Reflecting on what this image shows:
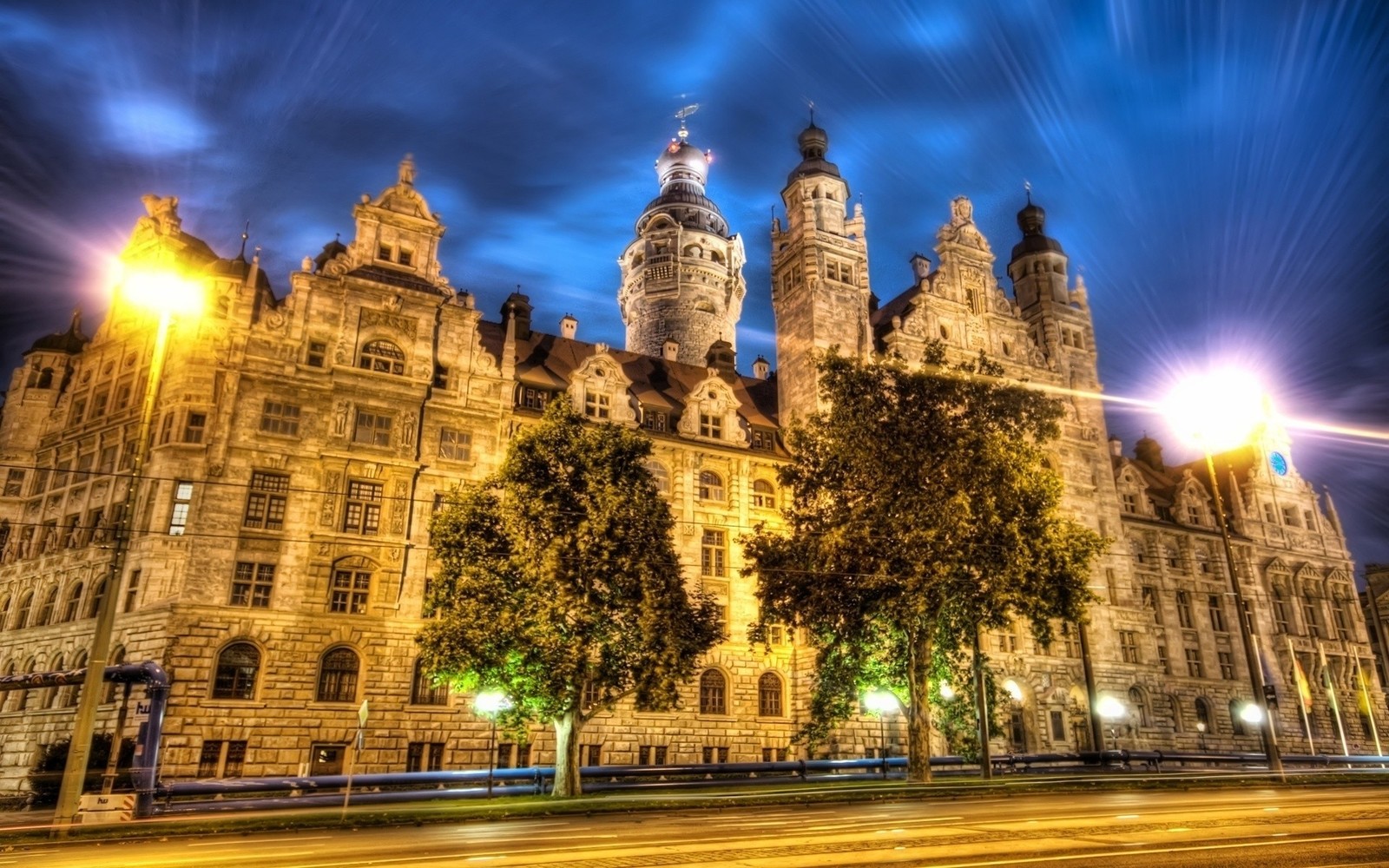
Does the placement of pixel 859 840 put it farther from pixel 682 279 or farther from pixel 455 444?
pixel 682 279

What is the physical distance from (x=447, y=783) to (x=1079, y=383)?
4669 centimetres

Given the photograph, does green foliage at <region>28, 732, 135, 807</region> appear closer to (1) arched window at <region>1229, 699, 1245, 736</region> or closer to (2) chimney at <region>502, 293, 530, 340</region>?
(2) chimney at <region>502, 293, 530, 340</region>

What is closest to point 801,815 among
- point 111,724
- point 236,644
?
point 236,644

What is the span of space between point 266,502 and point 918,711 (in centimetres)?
2723

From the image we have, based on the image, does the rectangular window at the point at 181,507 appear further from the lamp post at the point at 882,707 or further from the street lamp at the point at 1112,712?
the street lamp at the point at 1112,712

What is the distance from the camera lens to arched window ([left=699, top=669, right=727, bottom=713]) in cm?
4216

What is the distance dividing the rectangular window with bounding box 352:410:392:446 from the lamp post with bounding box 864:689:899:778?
23753mm

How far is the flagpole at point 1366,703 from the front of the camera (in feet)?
199

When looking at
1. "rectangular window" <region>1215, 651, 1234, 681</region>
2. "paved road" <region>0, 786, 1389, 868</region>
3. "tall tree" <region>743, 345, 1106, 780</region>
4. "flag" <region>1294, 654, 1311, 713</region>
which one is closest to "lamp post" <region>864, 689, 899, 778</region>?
"tall tree" <region>743, 345, 1106, 780</region>

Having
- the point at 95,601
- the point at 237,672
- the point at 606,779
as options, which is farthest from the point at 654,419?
the point at 95,601

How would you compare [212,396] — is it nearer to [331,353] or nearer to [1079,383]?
[331,353]

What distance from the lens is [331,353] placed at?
3931 centimetres

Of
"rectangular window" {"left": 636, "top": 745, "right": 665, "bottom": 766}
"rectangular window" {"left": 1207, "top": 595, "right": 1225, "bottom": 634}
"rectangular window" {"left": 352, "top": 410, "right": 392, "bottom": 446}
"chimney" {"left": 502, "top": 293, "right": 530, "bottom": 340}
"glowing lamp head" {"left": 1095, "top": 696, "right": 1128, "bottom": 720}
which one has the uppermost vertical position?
"chimney" {"left": 502, "top": 293, "right": 530, "bottom": 340}

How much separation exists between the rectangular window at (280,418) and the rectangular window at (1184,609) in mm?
55500
